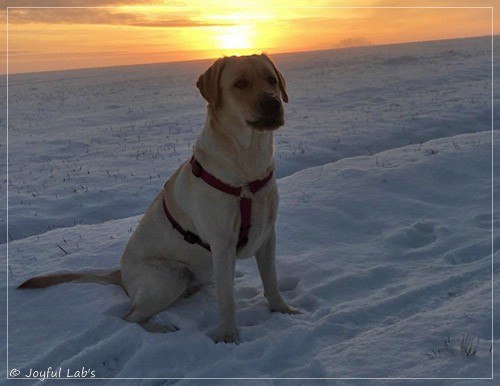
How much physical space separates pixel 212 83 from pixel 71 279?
6.90ft

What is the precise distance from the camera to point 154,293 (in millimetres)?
3756

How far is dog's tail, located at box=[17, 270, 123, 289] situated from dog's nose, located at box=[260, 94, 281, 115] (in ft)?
6.43

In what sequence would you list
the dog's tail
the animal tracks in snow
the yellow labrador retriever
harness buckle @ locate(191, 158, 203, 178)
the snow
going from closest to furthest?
the snow < the yellow labrador retriever < harness buckle @ locate(191, 158, 203, 178) < the dog's tail < the animal tracks in snow

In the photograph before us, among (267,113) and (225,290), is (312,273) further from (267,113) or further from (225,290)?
(267,113)

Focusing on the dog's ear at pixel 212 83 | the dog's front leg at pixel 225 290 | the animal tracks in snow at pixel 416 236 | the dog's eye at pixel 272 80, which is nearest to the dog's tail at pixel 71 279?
the dog's front leg at pixel 225 290

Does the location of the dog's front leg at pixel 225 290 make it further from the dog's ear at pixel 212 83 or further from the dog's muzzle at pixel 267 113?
the dog's ear at pixel 212 83

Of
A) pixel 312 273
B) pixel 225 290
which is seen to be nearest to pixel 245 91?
pixel 225 290

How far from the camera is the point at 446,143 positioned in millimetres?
8234

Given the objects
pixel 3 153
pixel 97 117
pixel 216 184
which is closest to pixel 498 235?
pixel 216 184

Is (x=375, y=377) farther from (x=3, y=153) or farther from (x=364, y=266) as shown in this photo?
(x=3, y=153)

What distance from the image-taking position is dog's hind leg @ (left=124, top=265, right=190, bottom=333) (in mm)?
3713

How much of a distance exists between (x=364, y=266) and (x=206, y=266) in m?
1.48

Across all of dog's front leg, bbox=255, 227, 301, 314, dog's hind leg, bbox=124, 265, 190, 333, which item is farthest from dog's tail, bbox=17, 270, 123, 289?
dog's front leg, bbox=255, 227, 301, 314

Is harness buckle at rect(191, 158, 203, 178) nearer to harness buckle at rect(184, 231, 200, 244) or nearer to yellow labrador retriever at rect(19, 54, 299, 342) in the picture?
yellow labrador retriever at rect(19, 54, 299, 342)
